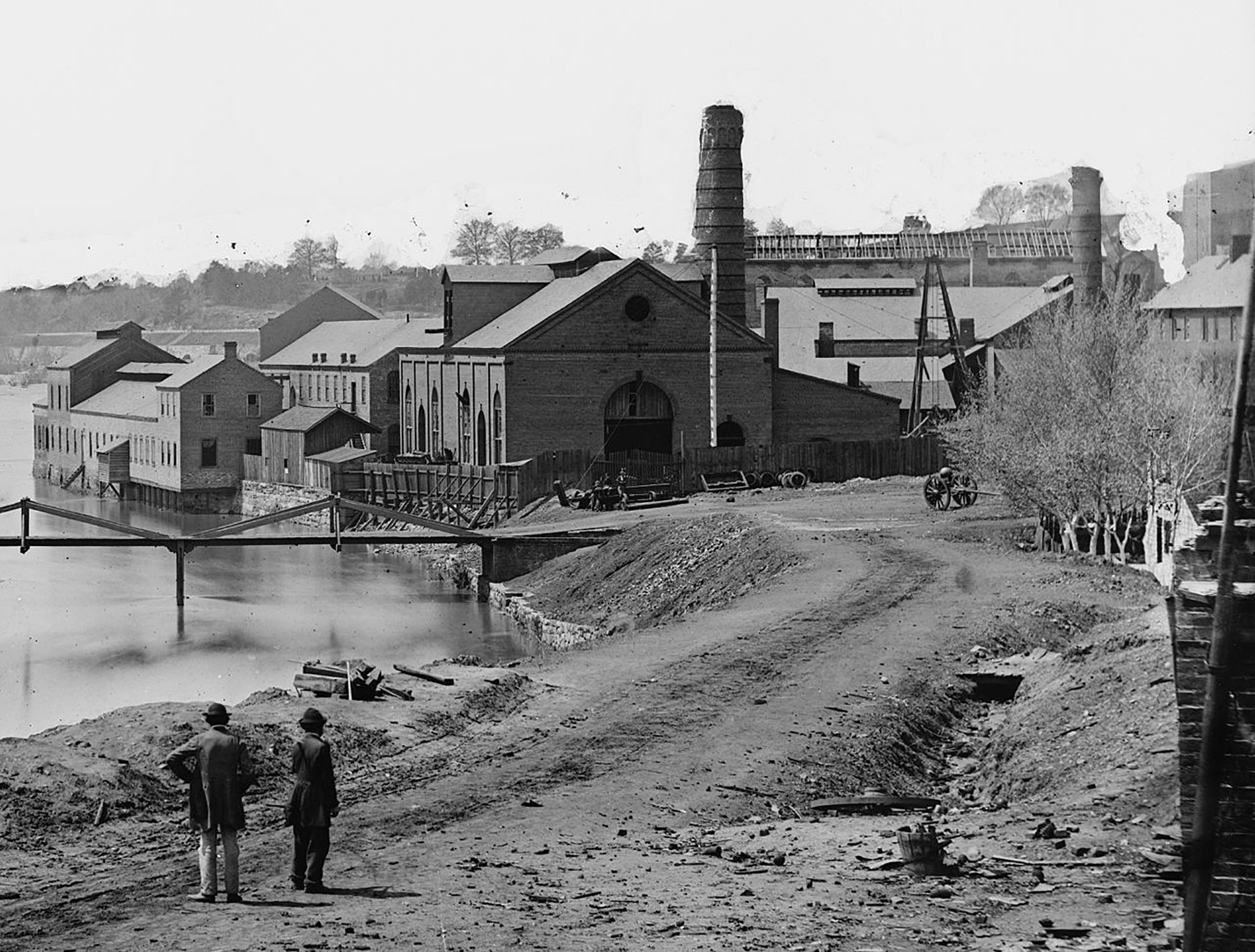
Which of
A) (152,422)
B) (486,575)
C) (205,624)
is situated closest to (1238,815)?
(205,624)

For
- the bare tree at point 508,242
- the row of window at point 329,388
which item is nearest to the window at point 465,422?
the row of window at point 329,388

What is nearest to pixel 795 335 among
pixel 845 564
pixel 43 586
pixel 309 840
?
pixel 43 586

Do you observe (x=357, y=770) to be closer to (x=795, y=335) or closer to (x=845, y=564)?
(x=845, y=564)

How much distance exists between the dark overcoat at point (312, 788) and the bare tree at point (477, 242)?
170977 mm

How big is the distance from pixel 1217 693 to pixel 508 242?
181 metres

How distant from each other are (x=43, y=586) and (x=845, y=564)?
23.7 m

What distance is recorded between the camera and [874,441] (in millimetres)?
60750

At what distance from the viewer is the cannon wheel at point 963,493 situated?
47156mm

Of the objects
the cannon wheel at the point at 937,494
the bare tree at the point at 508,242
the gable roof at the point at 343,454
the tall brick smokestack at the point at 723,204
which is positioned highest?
the bare tree at the point at 508,242

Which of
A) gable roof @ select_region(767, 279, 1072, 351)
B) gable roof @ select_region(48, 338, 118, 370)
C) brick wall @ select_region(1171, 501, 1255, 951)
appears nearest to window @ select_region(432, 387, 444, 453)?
gable roof @ select_region(767, 279, 1072, 351)

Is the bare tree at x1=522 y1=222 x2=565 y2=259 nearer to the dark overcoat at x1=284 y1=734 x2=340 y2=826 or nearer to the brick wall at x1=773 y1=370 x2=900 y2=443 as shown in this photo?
the brick wall at x1=773 y1=370 x2=900 y2=443

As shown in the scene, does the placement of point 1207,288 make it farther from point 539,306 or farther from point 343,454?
point 343,454

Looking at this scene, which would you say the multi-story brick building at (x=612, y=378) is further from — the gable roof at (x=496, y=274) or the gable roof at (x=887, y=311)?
the gable roof at (x=887, y=311)

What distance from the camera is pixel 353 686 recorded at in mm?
23016
